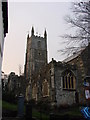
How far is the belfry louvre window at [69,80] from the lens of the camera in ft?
103

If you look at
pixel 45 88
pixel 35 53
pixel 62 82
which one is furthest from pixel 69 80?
pixel 35 53

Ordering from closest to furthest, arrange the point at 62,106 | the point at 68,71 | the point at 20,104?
the point at 20,104 → the point at 62,106 → the point at 68,71

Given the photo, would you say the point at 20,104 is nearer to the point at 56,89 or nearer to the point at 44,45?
the point at 56,89

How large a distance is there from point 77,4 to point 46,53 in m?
62.2

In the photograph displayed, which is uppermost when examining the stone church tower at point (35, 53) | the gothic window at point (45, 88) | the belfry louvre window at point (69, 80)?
the stone church tower at point (35, 53)

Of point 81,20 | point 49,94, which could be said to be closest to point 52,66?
point 49,94

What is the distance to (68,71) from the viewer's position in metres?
32.2

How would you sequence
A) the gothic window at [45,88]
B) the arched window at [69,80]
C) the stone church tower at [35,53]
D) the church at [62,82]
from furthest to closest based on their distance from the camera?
the stone church tower at [35,53] → the gothic window at [45,88] → the arched window at [69,80] → the church at [62,82]

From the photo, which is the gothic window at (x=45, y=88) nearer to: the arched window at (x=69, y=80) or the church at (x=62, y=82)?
the church at (x=62, y=82)

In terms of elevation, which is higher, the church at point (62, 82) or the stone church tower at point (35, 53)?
the stone church tower at point (35, 53)

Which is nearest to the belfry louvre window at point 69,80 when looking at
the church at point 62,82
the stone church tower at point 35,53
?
the church at point 62,82

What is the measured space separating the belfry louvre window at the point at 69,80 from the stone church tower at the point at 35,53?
1509 inches

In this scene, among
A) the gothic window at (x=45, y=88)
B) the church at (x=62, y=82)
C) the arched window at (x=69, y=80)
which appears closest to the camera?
the church at (x=62, y=82)

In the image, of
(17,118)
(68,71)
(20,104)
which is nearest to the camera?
(17,118)
